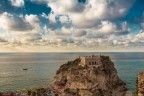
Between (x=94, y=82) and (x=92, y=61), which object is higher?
(x=92, y=61)

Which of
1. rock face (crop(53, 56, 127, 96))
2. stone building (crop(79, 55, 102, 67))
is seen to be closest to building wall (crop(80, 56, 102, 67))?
stone building (crop(79, 55, 102, 67))

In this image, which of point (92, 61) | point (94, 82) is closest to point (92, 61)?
point (92, 61)

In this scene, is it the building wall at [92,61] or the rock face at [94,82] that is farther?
the building wall at [92,61]

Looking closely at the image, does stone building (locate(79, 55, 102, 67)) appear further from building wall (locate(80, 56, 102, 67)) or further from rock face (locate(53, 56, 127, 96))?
rock face (locate(53, 56, 127, 96))

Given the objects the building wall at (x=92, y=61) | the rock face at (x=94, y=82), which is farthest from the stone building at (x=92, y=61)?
the rock face at (x=94, y=82)

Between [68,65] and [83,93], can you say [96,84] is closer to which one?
[83,93]

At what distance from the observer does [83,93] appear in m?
102

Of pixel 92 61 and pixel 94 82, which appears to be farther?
pixel 92 61

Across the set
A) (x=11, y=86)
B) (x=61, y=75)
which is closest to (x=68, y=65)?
(x=61, y=75)

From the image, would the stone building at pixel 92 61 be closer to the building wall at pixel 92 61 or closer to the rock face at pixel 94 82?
the building wall at pixel 92 61

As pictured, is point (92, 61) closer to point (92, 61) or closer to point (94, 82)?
point (92, 61)

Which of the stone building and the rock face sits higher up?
the stone building

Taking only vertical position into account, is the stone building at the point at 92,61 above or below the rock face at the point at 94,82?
above

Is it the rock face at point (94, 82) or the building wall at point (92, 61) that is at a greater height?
the building wall at point (92, 61)
